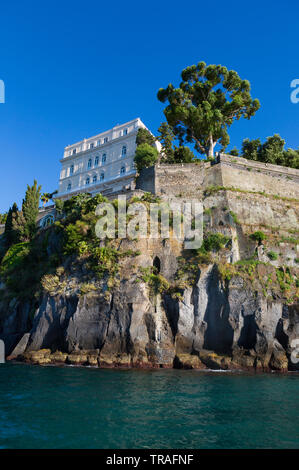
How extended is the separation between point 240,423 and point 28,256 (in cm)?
3136

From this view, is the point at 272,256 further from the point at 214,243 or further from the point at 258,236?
the point at 214,243

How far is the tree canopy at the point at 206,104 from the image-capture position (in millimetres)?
38750

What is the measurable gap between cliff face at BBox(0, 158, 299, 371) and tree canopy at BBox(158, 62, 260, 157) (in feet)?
43.3

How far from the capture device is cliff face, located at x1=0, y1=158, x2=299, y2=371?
26141mm

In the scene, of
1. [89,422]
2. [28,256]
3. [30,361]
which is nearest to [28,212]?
[28,256]

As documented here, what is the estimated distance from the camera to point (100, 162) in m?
57.8

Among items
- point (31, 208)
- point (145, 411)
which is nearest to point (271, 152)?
point (31, 208)

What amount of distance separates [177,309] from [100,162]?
37275 millimetres

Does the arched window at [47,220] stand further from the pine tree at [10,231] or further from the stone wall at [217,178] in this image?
the stone wall at [217,178]

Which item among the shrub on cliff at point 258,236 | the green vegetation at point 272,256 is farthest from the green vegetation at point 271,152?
the green vegetation at point 272,256

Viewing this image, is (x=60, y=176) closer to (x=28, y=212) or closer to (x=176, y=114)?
(x=28, y=212)

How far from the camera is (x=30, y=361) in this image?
2700 cm

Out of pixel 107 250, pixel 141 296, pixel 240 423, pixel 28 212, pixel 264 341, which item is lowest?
pixel 240 423

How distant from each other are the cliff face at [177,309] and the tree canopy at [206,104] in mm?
13188
